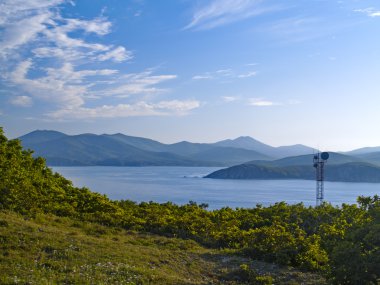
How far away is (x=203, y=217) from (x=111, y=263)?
11664 mm

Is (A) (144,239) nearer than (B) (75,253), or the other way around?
(B) (75,253)

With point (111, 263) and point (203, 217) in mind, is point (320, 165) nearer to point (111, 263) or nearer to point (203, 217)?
point (203, 217)

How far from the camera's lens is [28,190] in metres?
20.2

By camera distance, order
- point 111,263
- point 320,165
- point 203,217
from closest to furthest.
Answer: point 111,263 → point 203,217 → point 320,165

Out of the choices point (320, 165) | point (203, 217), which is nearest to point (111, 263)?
point (203, 217)

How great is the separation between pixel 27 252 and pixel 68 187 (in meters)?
13.1

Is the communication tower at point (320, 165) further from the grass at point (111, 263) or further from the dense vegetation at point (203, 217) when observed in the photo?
the grass at point (111, 263)

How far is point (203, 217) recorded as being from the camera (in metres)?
24.0

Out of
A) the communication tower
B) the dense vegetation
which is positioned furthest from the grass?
the communication tower

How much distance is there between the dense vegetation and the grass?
93 centimetres

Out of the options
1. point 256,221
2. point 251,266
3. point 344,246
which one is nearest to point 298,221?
point 256,221

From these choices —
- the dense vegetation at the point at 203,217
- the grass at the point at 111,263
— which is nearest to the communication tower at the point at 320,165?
Answer: the dense vegetation at the point at 203,217

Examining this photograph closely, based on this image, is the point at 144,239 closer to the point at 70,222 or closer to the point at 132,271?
the point at 70,222

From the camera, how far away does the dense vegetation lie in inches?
659
